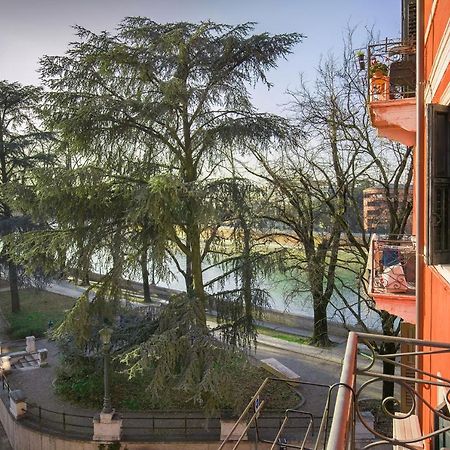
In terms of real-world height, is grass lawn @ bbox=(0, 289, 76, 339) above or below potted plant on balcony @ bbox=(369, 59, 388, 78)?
below

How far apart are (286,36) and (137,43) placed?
3685 millimetres

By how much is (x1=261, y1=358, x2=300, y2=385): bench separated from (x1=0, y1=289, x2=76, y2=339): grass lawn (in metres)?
7.51

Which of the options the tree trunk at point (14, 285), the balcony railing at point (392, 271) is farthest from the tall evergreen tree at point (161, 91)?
the tree trunk at point (14, 285)

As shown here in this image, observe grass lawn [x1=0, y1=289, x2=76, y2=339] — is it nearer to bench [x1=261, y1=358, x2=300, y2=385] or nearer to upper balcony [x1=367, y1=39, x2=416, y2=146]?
bench [x1=261, y1=358, x2=300, y2=385]

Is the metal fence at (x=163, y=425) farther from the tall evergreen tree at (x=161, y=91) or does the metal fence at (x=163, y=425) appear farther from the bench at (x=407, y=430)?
the bench at (x=407, y=430)

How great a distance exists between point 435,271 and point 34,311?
67.1ft

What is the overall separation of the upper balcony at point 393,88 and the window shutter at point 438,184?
98.5 inches

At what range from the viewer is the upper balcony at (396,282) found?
586 cm

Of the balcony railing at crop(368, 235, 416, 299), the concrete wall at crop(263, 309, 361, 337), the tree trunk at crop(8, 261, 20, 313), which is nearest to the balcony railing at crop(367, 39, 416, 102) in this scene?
the balcony railing at crop(368, 235, 416, 299)

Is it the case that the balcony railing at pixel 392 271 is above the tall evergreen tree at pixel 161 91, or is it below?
below

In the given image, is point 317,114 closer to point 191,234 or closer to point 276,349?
point 191,234

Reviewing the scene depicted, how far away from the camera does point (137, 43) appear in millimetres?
11266

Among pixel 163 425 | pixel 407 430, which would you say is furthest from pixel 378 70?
pixel 163 425

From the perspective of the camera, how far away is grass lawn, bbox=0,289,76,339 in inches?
728
